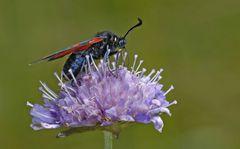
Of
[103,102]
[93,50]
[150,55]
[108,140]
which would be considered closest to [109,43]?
[93,50]

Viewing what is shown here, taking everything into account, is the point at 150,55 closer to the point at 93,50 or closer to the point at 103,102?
the point at 93,50

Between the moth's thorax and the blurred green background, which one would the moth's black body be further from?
the blurred green background

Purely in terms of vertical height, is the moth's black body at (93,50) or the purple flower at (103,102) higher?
the moth's black body at (93,50)

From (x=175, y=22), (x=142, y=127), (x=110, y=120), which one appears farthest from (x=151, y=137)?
(x=110, y=120)

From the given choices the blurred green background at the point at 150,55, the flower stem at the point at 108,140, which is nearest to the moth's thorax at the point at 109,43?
the flower stem at the point at 108,140

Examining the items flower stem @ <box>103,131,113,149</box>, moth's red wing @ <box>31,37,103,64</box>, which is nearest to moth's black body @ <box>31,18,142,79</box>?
moth's red wing @ <box>31,37,103,64</box>

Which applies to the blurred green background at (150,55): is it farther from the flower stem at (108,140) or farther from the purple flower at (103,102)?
the flower stem at (108,140)
